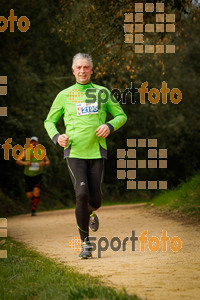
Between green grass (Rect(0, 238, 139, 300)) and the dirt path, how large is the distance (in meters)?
0.23

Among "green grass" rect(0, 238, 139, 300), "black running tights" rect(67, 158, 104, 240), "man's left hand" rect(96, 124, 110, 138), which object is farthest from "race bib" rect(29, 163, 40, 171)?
"man's left hand" rect(96, 124, 110, 138)

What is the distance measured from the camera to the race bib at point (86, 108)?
755cm

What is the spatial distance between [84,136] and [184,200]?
7.56 metres

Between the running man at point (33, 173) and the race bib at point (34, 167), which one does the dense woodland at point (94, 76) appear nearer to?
the running man at point (33, 173)

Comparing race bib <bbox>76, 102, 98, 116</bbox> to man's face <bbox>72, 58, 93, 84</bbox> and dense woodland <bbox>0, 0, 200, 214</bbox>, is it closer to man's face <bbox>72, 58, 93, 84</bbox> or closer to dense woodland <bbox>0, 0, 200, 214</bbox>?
man's face <bbox>72, 58, 93, 84</bbox>

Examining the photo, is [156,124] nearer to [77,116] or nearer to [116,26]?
[116,26]

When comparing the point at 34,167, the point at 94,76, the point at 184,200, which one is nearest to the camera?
the point at 184,200

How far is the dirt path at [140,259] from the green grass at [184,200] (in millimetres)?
813

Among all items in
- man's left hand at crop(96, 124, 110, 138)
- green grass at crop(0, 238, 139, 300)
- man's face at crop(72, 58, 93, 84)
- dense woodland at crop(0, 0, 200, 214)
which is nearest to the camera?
green grass at crop(0, 238, 139, 300)

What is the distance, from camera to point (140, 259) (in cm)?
726

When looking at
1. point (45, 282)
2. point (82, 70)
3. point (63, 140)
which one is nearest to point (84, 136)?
point (63, 140)

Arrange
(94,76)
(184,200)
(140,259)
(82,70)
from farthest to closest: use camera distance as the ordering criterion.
Result: (94,76) < (184,200) < (82,70) < (140,259)

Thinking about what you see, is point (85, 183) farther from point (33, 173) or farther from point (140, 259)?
point (33, 173)

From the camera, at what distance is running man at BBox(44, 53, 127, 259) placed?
24.8 feet
